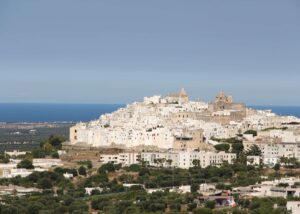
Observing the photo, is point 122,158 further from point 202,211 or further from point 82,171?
point 202,211

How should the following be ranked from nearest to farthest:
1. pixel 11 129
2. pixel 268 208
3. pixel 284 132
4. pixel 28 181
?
pixel 268 208
pixel 28 181
pixel 284 132
pixel 11 129

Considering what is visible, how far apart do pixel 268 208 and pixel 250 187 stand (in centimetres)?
381

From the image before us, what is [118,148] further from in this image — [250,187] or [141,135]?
[250,187]

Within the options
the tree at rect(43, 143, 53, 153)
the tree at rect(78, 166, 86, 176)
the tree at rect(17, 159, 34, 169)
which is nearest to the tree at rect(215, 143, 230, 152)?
the tree at rect(78, 166, 86, 176)

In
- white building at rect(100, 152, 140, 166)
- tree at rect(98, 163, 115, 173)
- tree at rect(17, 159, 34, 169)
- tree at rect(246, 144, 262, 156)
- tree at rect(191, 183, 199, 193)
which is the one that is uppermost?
tree at rect(246, 144, 262, 156)

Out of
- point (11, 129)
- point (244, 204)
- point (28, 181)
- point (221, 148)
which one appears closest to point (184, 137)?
point (221, 148)

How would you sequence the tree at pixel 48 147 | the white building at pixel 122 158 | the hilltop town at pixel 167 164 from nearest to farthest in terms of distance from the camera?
1. the hilltop town at pixel 167 164
2. the white building at pixel 122 158
3. the tree at pixel 48 147

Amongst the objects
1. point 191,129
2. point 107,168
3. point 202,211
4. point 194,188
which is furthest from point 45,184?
point 191,129

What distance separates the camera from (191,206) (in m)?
27.3

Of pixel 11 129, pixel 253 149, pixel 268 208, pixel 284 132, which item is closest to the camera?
pixel 268 208

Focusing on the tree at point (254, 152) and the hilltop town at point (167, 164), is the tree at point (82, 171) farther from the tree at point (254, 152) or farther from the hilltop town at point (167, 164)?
the tree at point (254, 152)

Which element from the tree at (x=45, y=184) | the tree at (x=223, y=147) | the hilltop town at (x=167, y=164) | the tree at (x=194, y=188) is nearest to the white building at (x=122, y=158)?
the hilltop town at (x=167, y=164)

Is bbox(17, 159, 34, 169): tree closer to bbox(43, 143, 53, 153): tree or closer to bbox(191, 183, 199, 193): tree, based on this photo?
bbox(43, 143, 53, 153): tree

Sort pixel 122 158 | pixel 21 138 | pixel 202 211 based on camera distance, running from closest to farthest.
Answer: pixel 202 211 < pixel 122 158 < pixel 21 138
